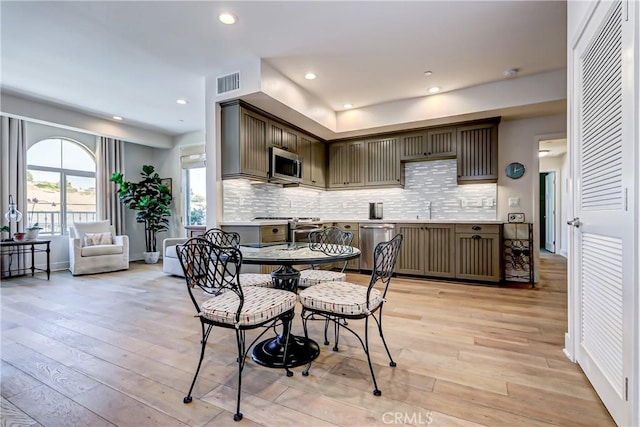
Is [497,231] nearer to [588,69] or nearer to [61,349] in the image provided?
[588,69]

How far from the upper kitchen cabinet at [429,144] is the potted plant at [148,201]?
497cm

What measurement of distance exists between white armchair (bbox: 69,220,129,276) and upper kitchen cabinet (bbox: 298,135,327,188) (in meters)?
3.54

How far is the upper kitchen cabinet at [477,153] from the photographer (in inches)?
171

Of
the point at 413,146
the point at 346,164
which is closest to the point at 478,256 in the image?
the point at 413,146

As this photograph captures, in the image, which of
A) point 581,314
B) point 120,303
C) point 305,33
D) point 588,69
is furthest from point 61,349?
point 588,69

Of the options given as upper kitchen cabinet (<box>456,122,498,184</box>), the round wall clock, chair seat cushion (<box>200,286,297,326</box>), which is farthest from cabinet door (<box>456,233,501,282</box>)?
chair seat cushion (<box>200,286,297,326</box>)

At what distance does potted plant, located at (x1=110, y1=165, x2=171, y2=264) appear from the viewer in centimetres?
616

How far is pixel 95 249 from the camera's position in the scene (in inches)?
202

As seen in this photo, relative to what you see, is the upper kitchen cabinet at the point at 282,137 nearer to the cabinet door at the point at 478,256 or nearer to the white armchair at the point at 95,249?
the cabinet door at the point at 478,256

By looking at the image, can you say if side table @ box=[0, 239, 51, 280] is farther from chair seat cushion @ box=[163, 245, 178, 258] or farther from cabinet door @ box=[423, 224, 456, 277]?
cabinet door @ box=[423, 224, 456, 277]

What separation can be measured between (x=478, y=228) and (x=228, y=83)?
3746mm

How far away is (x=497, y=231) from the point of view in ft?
13.2

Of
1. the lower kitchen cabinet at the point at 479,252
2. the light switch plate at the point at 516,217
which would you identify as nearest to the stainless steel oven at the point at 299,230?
the lower kitchen cabinet at the point at 479,252

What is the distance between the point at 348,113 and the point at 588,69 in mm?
3444
